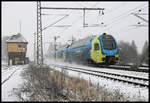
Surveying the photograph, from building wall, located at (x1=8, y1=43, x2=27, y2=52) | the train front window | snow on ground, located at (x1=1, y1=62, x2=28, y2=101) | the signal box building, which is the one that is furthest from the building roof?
snow on ground, located at (x1=1, y1=62, x2=28, y2=101)

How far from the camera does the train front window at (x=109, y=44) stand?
26.0 m

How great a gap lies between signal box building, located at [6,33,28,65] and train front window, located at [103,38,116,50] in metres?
28.3

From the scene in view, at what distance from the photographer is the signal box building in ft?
166

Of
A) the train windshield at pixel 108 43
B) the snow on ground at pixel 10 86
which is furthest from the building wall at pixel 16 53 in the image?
the snow on ground at pixel 10 86

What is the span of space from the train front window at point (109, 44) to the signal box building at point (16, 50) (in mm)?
28325

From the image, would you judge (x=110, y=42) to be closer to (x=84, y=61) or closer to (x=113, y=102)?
(x=84, y=61)

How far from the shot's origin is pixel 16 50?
51.6 meters

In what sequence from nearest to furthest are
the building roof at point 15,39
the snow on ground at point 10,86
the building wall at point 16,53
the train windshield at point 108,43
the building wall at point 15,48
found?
the snow on ground at point 10,86 < the train windshield at point 108,43 < the building wall at point 16,53 < the building wall at point 15,48 < the building roof at point 15,39

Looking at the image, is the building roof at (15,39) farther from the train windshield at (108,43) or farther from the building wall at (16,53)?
the train windshield at (108,43)

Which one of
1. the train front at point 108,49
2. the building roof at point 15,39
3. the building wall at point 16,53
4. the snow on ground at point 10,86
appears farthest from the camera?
the building roof at point 15,39

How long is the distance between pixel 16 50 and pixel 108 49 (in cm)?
2980

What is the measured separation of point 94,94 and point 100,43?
1891 cm

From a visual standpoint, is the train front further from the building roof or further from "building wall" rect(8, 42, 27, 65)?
the building roof

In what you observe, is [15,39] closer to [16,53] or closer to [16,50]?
[16,50]
